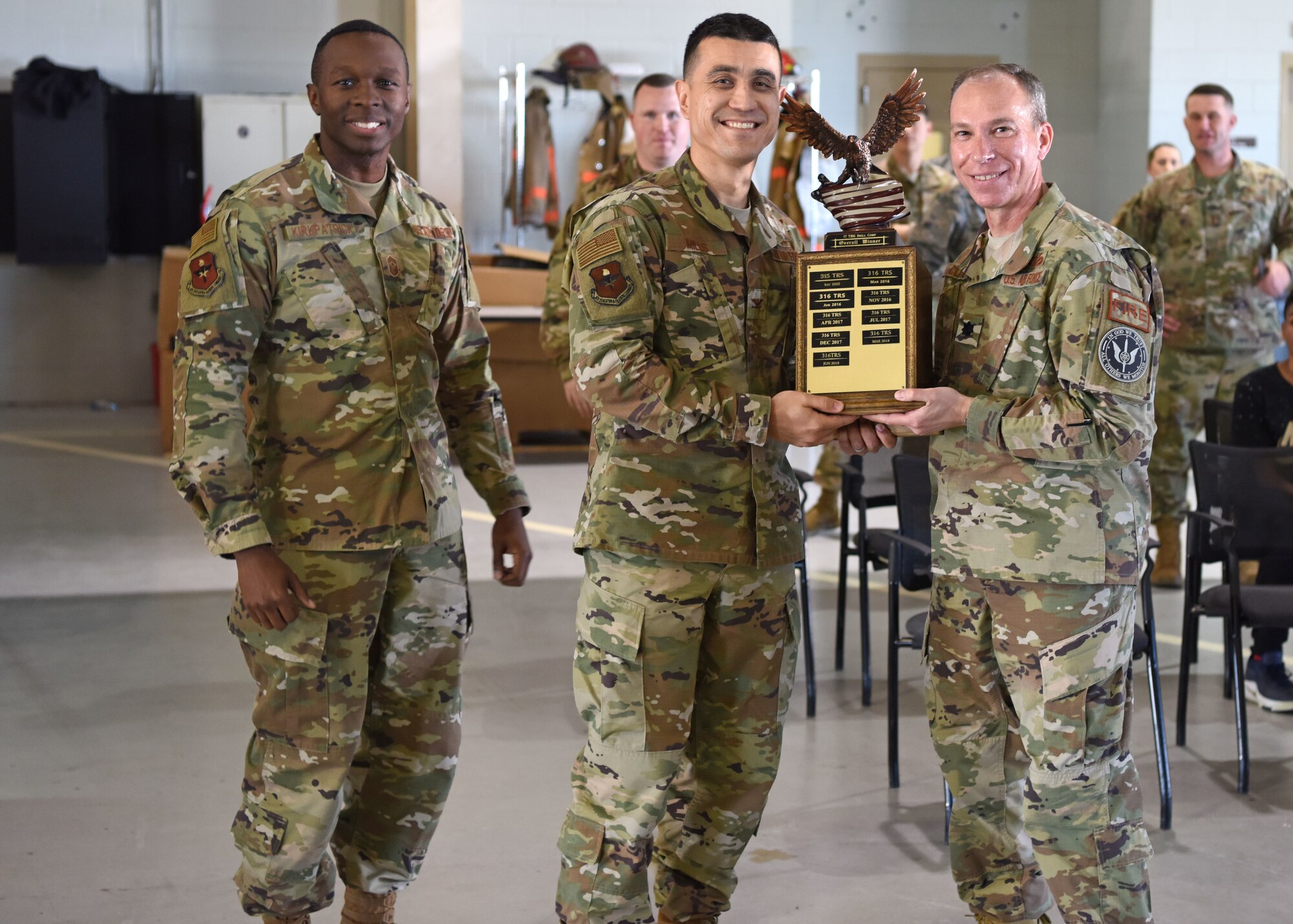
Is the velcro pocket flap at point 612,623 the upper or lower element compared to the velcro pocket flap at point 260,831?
upper

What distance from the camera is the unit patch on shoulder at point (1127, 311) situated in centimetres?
228

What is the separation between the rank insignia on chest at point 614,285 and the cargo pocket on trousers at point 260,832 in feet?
3.51

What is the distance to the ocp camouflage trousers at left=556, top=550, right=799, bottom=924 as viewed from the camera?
231 cm

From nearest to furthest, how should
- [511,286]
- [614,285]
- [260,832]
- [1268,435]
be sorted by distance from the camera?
1. [614,285]
2. [260,832]
3. [1268,435]
4. [511,286]

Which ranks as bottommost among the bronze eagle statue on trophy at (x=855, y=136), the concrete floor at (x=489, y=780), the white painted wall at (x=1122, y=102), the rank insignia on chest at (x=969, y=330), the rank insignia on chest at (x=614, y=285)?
the concrete floor at (x=489, y=780)

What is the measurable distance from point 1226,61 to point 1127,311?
9.67m

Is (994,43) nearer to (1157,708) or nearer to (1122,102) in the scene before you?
(1122,102)

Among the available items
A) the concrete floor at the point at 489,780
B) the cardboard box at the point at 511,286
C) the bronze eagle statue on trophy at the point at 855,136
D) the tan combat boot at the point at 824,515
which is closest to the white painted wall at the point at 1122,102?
the cardboard box at the point at 511,286

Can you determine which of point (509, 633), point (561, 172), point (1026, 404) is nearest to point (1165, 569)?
point (509, 633)

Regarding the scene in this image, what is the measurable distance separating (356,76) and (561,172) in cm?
878

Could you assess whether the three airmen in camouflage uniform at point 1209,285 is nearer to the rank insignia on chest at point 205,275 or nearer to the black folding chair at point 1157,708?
the black folding chair at point 1157,708

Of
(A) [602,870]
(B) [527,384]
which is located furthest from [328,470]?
(B) [527,384]

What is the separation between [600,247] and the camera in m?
2.28

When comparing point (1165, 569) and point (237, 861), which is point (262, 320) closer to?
point (237, 861)
